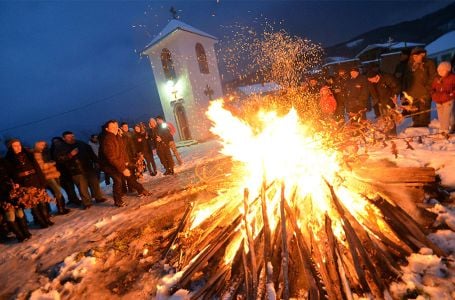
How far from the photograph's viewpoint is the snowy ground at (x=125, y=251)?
127 inches

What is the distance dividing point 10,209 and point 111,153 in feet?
7.75

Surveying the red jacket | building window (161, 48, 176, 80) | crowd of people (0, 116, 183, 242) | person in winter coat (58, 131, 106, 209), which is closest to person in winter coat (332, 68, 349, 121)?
the red jacket

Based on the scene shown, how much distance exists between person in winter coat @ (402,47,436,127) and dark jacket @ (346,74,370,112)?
1078 millimetres

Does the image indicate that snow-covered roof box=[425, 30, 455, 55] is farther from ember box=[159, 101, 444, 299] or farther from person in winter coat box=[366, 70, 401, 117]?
ember box=[159, 101, 444, 299]

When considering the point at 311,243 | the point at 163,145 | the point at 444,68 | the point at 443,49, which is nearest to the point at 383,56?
the point at 443,49

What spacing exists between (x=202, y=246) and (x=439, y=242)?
3004mm

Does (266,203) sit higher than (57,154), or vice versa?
(57,154)

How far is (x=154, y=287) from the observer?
389cm

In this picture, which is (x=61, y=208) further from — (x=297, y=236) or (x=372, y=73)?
(x=372, y=73)

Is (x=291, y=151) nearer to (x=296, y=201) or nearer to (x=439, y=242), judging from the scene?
(x=296, y=201)

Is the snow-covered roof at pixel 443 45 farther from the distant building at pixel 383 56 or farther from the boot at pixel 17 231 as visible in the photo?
the boot at pixel 17 231

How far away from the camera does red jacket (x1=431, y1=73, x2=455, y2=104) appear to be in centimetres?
660

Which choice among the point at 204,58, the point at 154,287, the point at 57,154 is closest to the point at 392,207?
the point at 154,287

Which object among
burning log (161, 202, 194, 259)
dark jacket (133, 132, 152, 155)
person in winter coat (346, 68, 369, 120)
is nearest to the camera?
burning log (161, 202, 194, 259)
